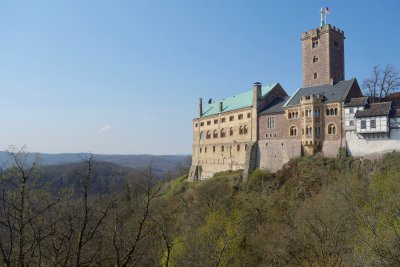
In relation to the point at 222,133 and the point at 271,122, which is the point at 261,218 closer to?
the point at 271,122

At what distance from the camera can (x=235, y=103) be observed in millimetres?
55562

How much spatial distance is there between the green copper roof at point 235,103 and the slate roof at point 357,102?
13.6m

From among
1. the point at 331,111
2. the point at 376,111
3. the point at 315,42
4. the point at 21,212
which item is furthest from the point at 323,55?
the point at 21,212

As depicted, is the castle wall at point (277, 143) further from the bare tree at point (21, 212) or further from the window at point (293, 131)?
the bare tree at point (21, 212)

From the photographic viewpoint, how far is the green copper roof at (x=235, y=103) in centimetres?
Answer: 5137

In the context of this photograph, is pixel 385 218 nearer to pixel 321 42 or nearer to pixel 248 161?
pixel 248 161

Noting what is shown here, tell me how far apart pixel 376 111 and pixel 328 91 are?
7584 millimetres

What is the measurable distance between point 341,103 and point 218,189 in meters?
18.1

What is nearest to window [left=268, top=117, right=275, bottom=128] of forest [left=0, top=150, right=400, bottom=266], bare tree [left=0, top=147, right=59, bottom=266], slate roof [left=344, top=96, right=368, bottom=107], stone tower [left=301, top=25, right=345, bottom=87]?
forest [left=0, top=150, right=400, bottom=266]

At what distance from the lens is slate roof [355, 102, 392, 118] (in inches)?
1410

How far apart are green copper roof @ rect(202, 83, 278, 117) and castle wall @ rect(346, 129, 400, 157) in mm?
14973

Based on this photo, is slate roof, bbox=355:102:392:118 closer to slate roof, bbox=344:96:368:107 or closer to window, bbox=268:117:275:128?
slate roof, bbox=344:96:368:107

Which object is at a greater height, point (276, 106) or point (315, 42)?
point (315, 42)

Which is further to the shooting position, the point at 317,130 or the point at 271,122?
the point at 271,122
